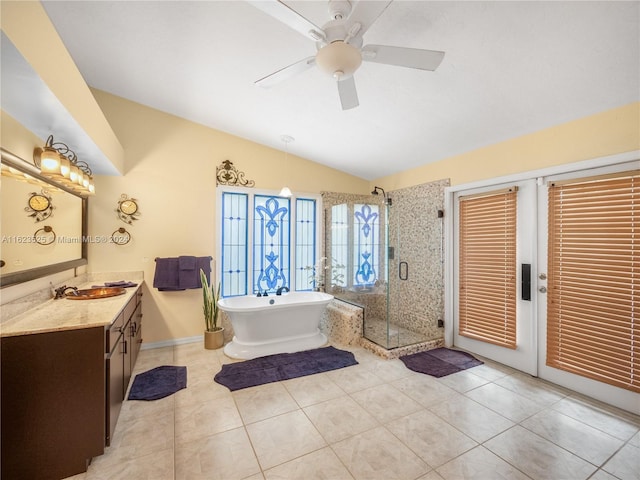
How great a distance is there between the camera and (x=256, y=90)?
278 cm

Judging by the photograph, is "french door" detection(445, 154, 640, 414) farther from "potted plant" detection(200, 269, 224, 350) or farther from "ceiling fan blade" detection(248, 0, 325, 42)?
"potted plant" detection(200, 269, 224, 350)

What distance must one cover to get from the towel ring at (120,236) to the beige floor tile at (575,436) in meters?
4.33

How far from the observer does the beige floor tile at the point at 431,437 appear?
1.80 m

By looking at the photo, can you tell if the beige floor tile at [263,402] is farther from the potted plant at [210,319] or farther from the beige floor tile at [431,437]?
the potted plant at [210,319]

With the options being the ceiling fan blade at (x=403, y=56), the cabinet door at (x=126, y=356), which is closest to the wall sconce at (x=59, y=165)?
the cabinet door at (x=126, y=356)

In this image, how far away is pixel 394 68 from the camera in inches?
87.4

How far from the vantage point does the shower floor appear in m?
3.48

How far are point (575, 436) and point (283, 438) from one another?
2062mm

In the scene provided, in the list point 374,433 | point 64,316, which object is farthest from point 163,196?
point 374,433

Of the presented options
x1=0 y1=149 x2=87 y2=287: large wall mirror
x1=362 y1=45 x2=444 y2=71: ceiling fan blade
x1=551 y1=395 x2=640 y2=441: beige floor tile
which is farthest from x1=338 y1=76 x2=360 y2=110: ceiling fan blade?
x1=551 y1=395 x2=640 y2=441: beige floor tile

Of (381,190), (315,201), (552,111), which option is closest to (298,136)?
(315,201)

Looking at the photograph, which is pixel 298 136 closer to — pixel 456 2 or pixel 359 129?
pixel 359 129

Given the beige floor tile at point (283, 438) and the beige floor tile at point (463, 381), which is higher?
the beige floor tile at point (463, 381)

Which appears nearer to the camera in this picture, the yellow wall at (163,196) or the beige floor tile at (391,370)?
the beige floor tile at (391,370)
